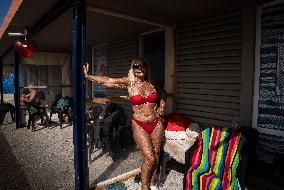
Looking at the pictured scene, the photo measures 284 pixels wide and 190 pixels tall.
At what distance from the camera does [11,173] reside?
4562 mm

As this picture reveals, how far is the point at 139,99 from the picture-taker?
3527mm

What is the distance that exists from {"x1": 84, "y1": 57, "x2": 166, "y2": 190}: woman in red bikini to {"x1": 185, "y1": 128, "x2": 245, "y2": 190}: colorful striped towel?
1.95 ft

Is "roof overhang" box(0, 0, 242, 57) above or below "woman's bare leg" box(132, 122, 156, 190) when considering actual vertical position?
above

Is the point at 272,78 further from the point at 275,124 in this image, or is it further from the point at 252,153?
the point at 252,153

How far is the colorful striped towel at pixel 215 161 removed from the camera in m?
3.24

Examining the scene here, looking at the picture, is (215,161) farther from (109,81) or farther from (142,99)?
(109,81)

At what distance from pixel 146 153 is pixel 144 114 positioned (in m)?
0.58

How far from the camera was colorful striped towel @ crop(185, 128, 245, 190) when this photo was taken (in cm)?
324

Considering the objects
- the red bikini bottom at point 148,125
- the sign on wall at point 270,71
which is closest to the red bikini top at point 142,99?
the red bikini bottom at point 148,125

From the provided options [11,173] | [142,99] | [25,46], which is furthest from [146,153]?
[25,46]

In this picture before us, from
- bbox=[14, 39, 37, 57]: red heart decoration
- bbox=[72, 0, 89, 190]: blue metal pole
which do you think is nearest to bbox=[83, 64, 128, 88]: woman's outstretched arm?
bbox=[72, 0, 89, 190]: blue metal pole

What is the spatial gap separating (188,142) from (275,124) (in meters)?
1.51

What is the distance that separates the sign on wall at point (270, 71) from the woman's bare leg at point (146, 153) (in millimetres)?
2107

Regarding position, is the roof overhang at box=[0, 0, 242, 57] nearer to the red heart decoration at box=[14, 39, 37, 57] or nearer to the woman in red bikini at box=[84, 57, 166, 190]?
the red heart decoration at box=[14, 39, 37, 57]
